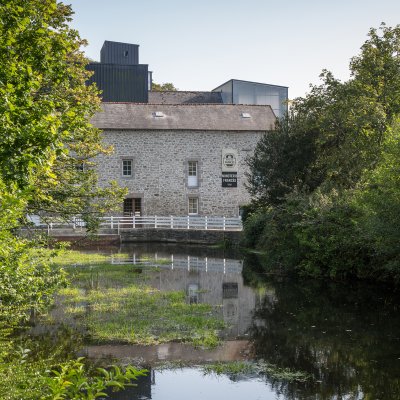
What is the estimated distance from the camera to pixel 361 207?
16844 millimetres

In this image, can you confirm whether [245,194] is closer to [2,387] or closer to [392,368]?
[392,368]

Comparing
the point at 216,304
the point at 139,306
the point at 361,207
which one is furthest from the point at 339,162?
the point at 139,306

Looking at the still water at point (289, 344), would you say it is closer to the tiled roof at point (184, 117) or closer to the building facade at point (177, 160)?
the building facade at point (177, 160)

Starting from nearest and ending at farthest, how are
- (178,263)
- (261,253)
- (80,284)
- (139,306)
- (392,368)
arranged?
(392,368), (139,306), (80,284), (178,263), (261,253)

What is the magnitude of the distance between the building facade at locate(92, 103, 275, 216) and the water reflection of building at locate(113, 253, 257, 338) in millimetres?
10280

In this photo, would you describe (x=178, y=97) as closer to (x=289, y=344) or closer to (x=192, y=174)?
(x=192, y=174)

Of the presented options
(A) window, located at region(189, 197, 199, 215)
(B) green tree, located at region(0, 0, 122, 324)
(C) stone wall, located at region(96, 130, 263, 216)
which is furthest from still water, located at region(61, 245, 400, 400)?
(A) window, located at region(189, 197, 199, 215)

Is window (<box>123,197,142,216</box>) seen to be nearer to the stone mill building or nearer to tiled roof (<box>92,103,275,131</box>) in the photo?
the stone mill building

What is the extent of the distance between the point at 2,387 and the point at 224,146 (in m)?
32.2

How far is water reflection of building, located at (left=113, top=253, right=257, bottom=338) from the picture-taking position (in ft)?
42.3

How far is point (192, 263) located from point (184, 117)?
51.0 ft

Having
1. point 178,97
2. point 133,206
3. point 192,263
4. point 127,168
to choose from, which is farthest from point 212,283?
point 178,97

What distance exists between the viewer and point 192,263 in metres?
22.8

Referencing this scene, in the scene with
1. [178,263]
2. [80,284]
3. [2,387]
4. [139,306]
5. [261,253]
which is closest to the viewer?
[2,387]
